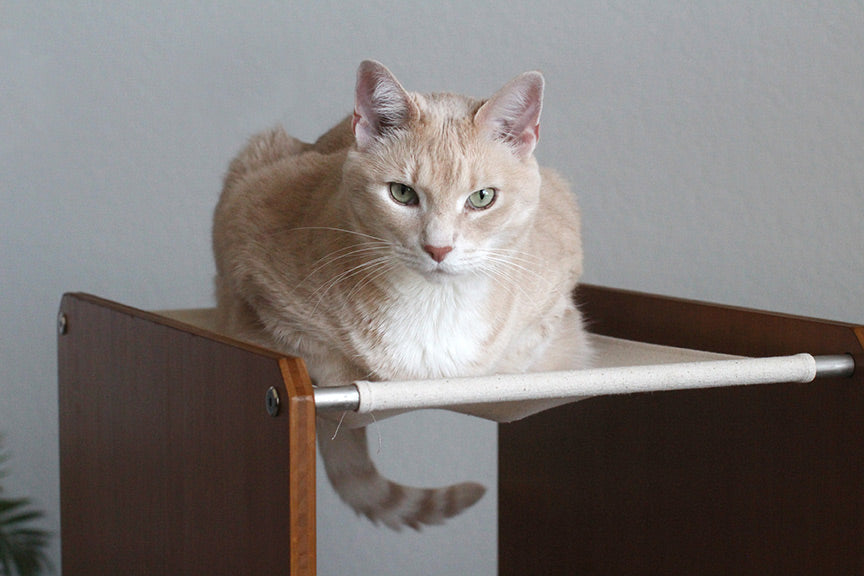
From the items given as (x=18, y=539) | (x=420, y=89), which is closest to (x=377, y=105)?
(x=420, y=89)

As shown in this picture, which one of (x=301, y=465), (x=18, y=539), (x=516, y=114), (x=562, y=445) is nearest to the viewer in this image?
(x=301, y=465)

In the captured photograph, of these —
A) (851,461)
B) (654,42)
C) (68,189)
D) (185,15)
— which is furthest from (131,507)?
(654,42)

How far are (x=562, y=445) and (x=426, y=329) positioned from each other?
61cm

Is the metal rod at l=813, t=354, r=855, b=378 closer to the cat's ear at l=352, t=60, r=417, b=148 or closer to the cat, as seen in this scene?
the cat

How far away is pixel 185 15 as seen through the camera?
2.26 metres

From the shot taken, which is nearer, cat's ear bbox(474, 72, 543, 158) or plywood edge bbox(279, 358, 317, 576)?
plywood edge bbox(279, 358, 317, 576)

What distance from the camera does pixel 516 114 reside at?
1295mm

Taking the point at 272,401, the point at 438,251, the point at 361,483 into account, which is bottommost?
the point at 361,483

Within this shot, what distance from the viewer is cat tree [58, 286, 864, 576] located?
1.04 metres

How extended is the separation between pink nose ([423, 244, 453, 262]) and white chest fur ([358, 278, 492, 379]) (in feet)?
0.39

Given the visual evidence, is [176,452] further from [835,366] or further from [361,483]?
[835,366]

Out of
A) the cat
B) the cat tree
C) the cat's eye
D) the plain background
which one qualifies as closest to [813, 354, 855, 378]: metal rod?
the cat tree

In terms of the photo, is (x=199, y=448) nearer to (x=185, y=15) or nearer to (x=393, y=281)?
(x=393, y=281)

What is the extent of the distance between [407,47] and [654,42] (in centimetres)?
56
